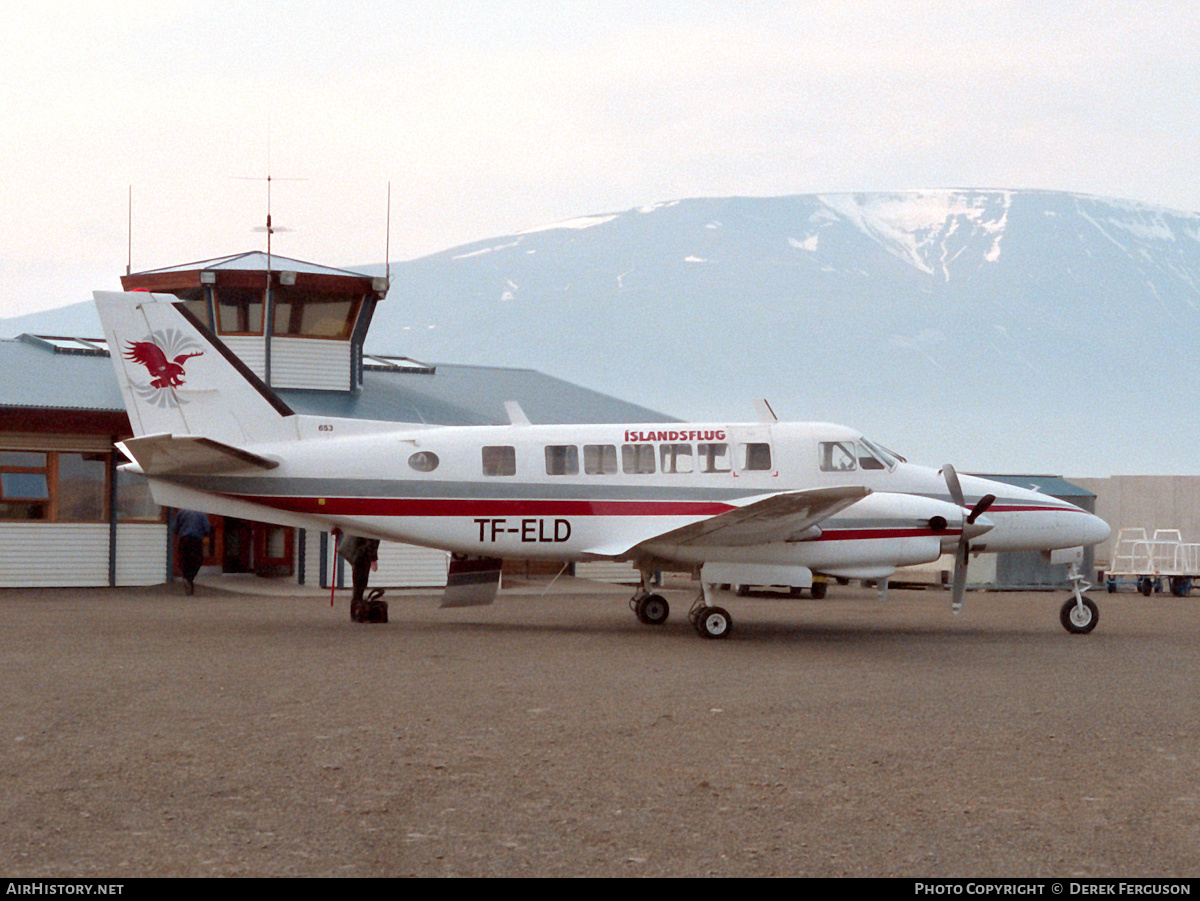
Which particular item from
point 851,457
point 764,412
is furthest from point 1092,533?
point 764,412

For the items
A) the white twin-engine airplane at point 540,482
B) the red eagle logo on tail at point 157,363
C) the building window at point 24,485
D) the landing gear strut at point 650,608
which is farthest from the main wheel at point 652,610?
the building window at point 24,485

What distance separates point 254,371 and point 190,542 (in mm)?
4804

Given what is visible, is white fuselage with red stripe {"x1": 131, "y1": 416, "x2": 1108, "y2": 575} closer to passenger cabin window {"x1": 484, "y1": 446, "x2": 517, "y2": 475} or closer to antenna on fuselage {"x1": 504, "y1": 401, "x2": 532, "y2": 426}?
passenger cabin window {"x1": 484, "y1": 446, "x2": 517, "y2": 475}

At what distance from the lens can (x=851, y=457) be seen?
56.5ft

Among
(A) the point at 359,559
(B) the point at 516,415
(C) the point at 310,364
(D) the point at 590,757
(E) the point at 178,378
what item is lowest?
(D) the point at 590,757

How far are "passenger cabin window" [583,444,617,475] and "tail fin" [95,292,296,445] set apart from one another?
13.1ft

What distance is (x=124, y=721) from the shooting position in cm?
924

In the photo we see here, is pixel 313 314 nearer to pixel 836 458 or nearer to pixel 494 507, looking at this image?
pixel 494 507

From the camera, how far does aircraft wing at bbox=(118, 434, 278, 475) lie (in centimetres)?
1542

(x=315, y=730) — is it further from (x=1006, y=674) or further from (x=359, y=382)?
(x=359, y=382)

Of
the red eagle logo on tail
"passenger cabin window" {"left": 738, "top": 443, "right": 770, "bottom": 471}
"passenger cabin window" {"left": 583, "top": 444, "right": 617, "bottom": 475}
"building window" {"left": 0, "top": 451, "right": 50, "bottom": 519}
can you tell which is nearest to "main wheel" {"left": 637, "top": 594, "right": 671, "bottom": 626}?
"passenger cabin window" {"left": 583, "top": 444, "right": 617, "bottom": 475}

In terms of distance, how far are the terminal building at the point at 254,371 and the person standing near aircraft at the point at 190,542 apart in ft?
6.47
